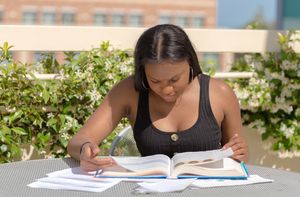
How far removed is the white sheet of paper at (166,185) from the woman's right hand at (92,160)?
186mm

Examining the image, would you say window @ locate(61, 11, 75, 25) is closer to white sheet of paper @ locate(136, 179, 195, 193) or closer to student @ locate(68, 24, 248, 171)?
student @ locate(68, 24, 248, 171)

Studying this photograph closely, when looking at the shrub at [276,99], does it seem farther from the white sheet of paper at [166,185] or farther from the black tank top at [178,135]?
the white sheet of paper at [166,185]

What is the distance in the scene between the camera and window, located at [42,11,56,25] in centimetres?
5794

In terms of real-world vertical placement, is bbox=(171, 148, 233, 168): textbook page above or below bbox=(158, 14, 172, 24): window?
above

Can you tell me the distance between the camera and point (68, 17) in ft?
193

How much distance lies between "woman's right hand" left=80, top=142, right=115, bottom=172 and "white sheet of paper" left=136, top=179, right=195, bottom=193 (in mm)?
186

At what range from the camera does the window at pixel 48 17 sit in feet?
190

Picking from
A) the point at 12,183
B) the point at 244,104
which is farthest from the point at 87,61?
the point at 12,183

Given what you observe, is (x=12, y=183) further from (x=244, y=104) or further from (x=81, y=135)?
(x=244, y=104)

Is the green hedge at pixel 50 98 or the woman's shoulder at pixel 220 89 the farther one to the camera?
the green hedge at pixel 50 98

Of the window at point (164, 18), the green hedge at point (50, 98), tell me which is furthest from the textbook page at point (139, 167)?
the window at point (164, 18)

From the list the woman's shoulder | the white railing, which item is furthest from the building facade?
the woman's shoulder

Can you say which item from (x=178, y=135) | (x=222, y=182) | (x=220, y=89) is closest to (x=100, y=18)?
(x=220, y=89)

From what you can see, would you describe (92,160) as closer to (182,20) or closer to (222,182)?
(222,182)
